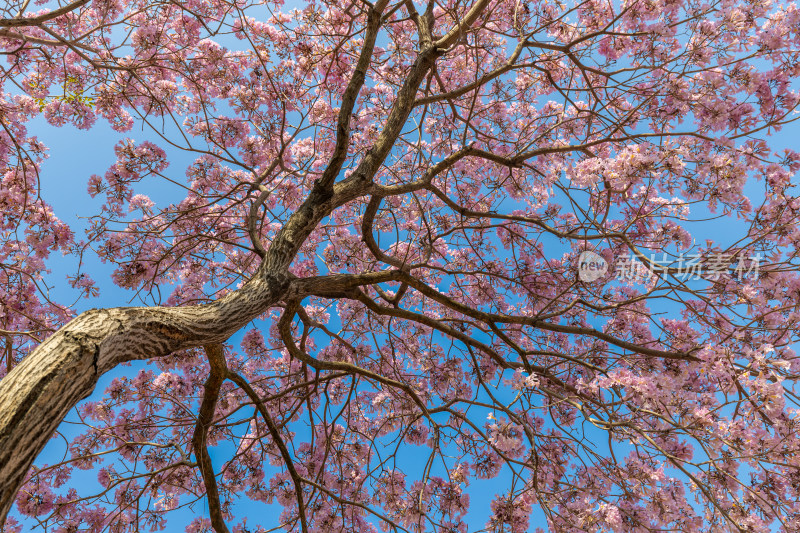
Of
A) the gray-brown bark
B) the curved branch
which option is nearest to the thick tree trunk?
the gray-brown bark

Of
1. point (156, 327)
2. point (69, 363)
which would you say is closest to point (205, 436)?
point (156, 327)

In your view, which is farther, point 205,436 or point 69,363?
point 205,436

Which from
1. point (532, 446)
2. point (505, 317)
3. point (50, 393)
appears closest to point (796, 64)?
point (505, 317)

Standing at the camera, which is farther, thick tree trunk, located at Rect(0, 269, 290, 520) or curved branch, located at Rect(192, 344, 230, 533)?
curved branch, located at Rect(192, 344, 230, 533)

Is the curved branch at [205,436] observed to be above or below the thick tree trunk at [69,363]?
above

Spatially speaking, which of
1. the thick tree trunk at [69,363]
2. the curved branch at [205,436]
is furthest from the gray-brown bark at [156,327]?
the curved branch at [205,436]

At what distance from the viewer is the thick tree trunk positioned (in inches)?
51.4

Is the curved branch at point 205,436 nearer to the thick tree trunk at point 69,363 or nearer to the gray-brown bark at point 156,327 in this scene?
the gray-brown bark at point 156,327

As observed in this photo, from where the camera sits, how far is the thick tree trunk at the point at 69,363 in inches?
51.4

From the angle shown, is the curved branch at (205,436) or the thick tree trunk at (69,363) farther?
the curved branch at (205,436)

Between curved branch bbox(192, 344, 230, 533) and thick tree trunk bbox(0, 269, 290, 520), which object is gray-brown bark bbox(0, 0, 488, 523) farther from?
curved branch bbox(192, 344, 230, 533)

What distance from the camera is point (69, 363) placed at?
1.45m

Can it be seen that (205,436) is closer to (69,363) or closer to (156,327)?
(156,327)

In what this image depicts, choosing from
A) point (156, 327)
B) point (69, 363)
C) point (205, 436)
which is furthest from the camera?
point (205, 436)
